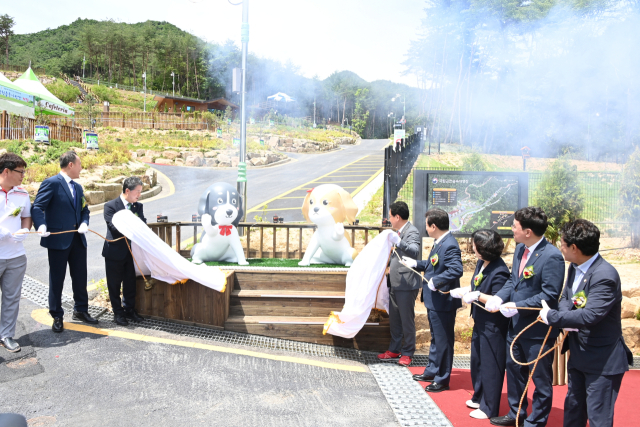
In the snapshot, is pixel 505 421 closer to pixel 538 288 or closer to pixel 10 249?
pixel 538 288

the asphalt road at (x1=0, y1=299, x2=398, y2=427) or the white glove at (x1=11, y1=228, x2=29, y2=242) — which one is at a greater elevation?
the white glove at (x1=11, y1=228, x2=29, y2=242)

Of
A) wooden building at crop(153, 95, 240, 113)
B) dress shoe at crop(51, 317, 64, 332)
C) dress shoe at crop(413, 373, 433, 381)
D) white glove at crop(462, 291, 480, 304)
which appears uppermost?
wooden building at crop(153, 95, 240, 113)

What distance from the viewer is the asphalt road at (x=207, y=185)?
6.97 meters

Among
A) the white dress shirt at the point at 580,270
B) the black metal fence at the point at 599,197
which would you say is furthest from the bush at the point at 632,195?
the white dress shirt at the point at 580,270

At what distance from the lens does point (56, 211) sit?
4.15 m

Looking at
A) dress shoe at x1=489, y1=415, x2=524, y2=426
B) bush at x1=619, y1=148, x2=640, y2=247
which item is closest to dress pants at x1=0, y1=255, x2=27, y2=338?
dress shoe at x1=489, y1=415, x2=524, y2=426

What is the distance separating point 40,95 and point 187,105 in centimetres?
2133

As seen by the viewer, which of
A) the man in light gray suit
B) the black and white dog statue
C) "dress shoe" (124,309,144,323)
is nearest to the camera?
the man in light gray suit

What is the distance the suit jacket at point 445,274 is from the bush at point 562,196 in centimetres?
639

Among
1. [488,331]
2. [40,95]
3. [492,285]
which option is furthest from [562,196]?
[40,95]

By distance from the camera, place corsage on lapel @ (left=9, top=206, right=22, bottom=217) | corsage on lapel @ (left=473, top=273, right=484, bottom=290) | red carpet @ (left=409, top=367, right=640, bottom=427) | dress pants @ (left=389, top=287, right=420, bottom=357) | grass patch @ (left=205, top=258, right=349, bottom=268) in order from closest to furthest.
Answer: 1. red carpet @ (left=409, top=367, right=640, bottom=427)
2. corsage on lapel @ (left=473, top=273, right=484, bottom=290)
3. corsage on lapel @ (left=9, top=206, right=22, bottom=217)
4. dress pants @ (left=389, top=287, right=420, bottom=357)
5. grass patch @ (left=205, top=258, right=349, bottom=268)

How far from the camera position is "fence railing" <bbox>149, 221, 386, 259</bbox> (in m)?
5.96

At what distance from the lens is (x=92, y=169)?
15211mm

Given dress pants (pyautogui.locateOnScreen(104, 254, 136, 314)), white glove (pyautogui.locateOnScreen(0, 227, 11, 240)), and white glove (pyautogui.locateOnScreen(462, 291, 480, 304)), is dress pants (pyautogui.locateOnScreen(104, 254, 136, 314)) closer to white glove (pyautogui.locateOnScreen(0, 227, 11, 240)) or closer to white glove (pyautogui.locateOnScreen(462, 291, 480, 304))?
white glove (pyautogui.locateOnScreen(0, 227, 11, 240))
